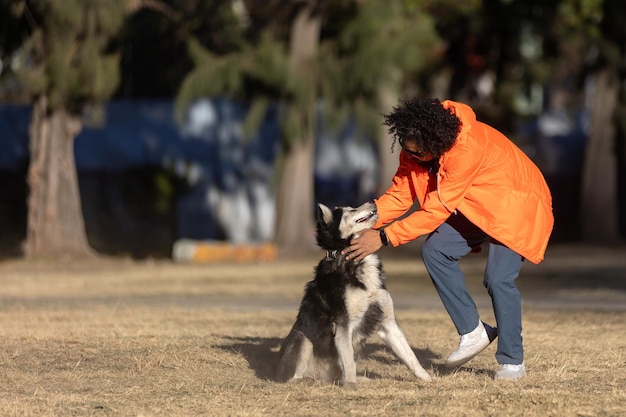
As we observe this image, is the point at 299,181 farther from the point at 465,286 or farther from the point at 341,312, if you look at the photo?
the point at 341,312

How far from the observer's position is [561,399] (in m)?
7.79

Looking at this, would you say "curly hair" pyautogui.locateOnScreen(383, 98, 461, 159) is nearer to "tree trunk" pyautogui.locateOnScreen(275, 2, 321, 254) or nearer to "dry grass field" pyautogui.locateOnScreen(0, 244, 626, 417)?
"dry grass field" pyautogui.locateOnScreen(0, 244, 626, 417)

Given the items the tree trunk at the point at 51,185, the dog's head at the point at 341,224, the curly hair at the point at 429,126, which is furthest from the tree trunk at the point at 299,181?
the curly hair at the point at 429,126

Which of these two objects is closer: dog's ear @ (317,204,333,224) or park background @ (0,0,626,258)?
dog's ear @ (317,204,333,224)

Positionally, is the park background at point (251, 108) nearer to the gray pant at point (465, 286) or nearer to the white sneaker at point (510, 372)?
the gray pant at point (465, 286)

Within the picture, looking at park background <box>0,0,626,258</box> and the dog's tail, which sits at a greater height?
park background <box>0,0,626,258</box>

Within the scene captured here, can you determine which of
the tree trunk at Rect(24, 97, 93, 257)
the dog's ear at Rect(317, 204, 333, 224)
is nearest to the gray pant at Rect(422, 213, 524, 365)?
the dog's ear at Rect(317, 204, 333, 224)

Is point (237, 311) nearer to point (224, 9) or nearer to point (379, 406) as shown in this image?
point (379, 406)

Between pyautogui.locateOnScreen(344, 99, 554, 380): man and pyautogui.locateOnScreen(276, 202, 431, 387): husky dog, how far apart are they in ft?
0.47

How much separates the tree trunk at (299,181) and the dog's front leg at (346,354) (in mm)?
16807

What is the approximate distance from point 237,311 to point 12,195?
16638 mm

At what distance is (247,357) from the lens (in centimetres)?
1009

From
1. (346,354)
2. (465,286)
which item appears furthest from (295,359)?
(465,286)

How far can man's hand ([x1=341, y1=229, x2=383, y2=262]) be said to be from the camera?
855 centimetres
